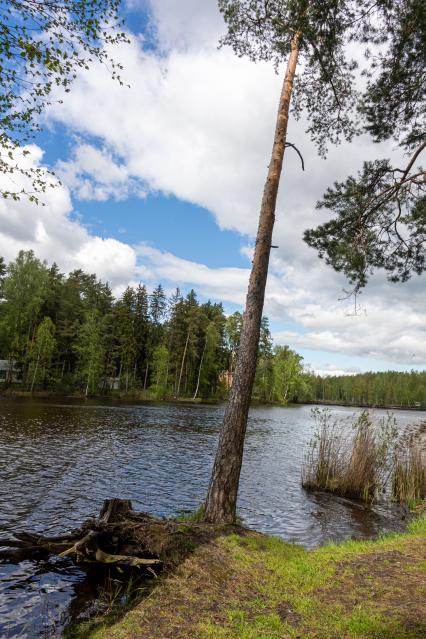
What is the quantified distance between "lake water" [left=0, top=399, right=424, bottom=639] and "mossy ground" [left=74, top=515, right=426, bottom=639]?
5.01 ft

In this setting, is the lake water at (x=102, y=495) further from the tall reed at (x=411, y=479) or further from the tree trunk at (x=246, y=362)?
the tree trunk at (x=246, y=362)

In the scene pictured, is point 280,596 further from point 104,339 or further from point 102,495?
point 104,339

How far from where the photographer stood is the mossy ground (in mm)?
4355

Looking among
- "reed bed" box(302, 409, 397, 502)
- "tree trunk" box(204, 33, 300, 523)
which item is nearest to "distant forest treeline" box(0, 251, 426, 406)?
"reed bed" box(302, 409, 397, 502)

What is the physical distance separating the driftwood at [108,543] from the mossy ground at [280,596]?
0.80m

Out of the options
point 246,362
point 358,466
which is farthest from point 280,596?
point 358,466

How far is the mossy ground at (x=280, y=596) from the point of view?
436 centimetres

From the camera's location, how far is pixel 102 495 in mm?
12094

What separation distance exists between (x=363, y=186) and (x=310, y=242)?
70.7 inches

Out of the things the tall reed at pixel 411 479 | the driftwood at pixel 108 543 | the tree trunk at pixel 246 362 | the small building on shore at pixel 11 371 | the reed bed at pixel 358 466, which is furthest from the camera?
the small building on shore at pixel 11 371

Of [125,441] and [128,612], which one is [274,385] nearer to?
[125,441]

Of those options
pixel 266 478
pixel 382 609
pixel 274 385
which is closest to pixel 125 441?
pixel 266 478

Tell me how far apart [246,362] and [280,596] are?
3768 millimetres

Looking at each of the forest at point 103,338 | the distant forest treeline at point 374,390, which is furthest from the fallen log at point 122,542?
the distant forest treeline at point 374,390
